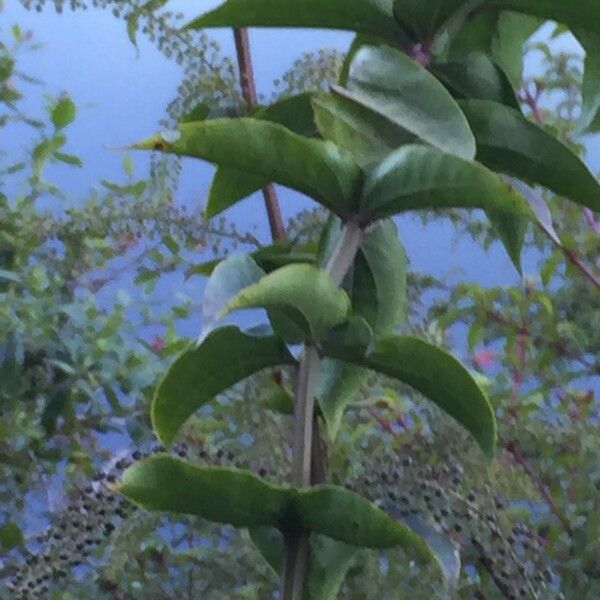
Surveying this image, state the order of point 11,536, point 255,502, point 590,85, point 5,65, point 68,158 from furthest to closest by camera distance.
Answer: point 68,158 → point 5,65 → point 11,536 → point 590,85 → point 255,502

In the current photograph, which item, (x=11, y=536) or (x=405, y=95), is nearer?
(x=405, y=95)

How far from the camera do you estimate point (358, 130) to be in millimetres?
330

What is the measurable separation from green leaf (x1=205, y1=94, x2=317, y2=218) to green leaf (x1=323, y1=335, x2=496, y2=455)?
0.09 m

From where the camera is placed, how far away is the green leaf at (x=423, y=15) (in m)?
0.36

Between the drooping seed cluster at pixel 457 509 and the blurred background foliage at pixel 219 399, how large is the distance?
0.02m

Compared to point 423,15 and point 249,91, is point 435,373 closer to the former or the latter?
Result: point 423,15

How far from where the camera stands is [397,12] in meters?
0.36

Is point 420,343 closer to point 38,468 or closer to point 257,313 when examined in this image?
point 257,313

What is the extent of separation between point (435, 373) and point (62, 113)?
0.91 meters

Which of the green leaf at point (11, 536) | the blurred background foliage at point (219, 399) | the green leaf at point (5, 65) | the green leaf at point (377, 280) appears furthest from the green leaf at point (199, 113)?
the green leaf at point (5, 65)

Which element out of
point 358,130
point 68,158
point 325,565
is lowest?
point 325,565

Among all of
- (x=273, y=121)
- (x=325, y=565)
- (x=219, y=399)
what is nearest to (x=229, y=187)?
(x=273, y=121)

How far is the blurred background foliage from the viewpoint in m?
0.59

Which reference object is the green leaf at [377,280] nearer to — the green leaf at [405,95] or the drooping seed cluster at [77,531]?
the green leaf at [405,95]
